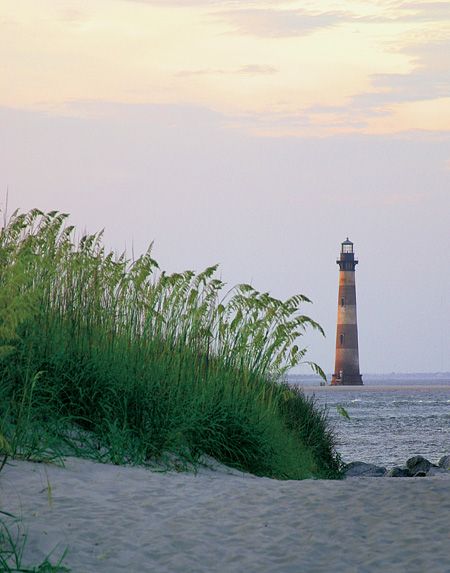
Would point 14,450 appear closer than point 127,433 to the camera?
Yes

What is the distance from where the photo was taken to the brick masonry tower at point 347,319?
65.7 meters

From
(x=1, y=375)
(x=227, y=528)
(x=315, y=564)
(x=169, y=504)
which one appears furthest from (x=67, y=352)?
(x=315, y=564)

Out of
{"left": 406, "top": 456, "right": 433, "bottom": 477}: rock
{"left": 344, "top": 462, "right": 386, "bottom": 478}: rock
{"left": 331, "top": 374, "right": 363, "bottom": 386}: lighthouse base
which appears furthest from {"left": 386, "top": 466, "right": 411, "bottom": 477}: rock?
{"left": 331, "top": 374, "right": 363, "bottom": 386}: lighthouse base

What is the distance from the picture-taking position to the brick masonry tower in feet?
216

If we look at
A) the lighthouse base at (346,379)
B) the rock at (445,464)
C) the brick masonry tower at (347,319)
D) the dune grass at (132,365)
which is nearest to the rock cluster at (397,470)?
the rock at (445,464)

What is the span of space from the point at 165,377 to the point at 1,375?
48.5 inches

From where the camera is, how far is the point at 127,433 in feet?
21.4

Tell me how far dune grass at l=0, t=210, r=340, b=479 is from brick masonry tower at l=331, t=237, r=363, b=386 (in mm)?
57427

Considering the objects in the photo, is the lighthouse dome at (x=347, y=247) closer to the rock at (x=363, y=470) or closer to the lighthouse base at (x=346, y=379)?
the lighthouse base at (x=346, y=379)

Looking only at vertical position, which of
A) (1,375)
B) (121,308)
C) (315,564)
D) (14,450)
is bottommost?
(315,564)

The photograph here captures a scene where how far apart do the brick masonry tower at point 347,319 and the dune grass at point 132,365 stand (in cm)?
5743

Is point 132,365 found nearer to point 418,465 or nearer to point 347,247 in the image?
point 418,465

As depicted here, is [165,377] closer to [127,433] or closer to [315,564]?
[127,433]

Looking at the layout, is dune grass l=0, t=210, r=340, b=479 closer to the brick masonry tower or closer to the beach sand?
the beach sand
